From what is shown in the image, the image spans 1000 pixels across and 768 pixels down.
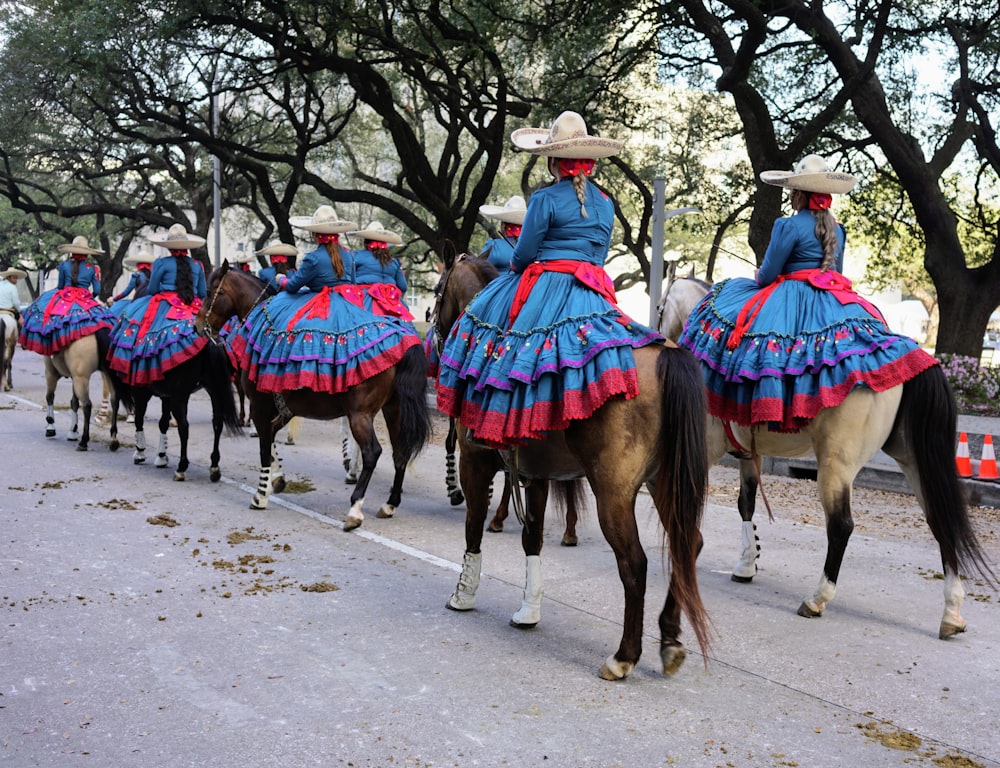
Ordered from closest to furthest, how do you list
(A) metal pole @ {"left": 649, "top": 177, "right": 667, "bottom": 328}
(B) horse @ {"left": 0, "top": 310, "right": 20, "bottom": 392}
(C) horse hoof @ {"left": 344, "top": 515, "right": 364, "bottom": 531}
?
(C) horse hoof @ {"left": 344, "top": 515, "right": 364, "bottom": 531} → (A) metal pole @ {"left": 649, "top": 177, "right": 667, "bottom": 328} → (B) horse @ {"left": 0, "top": 310, "right": 20, "bottom": 392}

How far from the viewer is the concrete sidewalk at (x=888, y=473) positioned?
1023cm

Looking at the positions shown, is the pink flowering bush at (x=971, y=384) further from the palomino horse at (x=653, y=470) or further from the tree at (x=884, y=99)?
the palomino horse at (x=653, y=470)

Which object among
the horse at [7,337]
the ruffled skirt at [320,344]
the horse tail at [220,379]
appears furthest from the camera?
the horse at [7,337]

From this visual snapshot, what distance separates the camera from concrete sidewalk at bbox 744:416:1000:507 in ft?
33.6

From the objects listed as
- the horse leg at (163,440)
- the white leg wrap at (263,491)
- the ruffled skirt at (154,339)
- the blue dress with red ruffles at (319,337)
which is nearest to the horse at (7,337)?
the ruffled skirt at (154,339)

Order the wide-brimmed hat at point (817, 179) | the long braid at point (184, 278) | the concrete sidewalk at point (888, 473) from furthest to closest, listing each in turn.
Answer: the long braid at point (184, 278)
the concrete sidewalk at point (888, 473)
the wide-brimmed hat at point (817, 179)

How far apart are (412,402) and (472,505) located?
3.01 metres

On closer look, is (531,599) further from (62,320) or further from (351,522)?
(62,320)

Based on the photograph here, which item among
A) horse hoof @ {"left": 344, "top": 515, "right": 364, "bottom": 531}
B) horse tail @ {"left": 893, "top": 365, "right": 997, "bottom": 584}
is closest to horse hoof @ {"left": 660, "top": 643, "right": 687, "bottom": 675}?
horse tail @ {"left": 893, "top": 365, "right": 997, "bottom": 584}

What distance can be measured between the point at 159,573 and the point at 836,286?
191 inches

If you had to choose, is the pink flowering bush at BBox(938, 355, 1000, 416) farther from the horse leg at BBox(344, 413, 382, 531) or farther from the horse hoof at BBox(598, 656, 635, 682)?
the horse hoof at BBox(598, 656, 635, 682)

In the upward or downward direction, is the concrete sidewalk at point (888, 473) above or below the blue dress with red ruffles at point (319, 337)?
below

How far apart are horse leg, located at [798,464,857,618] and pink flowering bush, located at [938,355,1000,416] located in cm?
1014

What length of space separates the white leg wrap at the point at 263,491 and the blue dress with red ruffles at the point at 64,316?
191 inches
